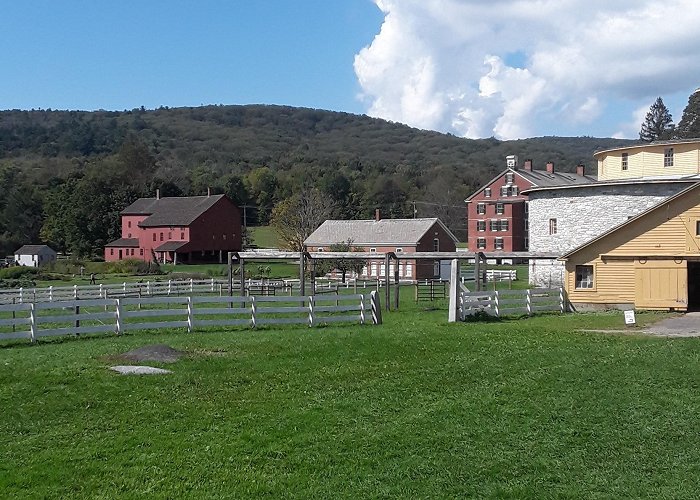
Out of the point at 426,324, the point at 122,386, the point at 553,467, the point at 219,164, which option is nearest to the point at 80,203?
the point at 219,164

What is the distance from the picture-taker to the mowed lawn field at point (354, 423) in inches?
365

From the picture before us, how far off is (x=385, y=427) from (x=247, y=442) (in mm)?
2133

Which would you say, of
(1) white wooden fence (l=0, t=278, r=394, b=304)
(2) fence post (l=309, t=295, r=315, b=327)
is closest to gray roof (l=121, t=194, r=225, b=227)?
(1) white wooden fence (l=0, t=278, r=394, b=304)

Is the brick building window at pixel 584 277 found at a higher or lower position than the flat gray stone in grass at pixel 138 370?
higher

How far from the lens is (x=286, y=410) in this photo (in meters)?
12.6

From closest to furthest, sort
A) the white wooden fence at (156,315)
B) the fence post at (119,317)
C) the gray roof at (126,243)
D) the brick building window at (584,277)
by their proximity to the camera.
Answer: the white wooden fence at (156,315) < the fence post at (119,317) < the brick building window at (584,277) < the gray roof at (126,243)

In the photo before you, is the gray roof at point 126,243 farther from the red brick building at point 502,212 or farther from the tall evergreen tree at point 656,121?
the tall evergreen tree at point 656,121

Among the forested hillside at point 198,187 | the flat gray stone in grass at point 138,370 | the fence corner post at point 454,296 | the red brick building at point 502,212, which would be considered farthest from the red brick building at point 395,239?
the flat gray stone in grass at point 138,370

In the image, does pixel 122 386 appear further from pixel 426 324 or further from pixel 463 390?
pixel 426 324

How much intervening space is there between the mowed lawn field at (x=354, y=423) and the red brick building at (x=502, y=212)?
62.8 meters

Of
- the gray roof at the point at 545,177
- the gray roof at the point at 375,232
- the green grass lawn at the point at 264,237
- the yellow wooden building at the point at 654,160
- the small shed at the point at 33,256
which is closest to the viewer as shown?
the yellow wooden building at the point at 654,160

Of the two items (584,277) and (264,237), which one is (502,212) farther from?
(584,277)

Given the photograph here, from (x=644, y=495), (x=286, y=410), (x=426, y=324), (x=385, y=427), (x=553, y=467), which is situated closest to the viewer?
(x=644, y=495)

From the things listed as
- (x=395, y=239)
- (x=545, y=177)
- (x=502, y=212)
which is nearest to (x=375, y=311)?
(x=395, y=239)
